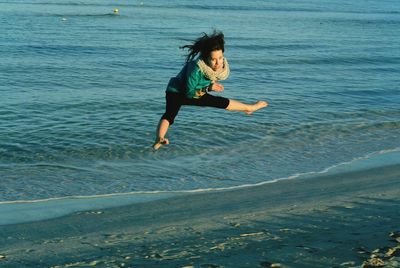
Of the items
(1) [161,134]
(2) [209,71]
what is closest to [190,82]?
(2) [209,71]

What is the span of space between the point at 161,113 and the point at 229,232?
822 centimetres

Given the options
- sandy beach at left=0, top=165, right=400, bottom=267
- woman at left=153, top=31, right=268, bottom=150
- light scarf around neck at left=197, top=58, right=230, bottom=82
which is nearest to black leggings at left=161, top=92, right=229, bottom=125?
woman at left=153, top=31, right=268, bottom=150

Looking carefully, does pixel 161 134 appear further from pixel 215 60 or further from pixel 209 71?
pixel 215 60

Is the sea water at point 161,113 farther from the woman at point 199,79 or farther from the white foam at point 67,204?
the woman at point 199,79

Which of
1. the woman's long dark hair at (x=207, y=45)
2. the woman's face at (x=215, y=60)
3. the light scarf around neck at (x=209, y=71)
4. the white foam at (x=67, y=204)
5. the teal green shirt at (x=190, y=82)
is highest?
the woman's long dark hair at (x=207, y=45)

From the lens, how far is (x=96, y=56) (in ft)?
79.7

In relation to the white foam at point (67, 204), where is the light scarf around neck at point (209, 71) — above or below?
above

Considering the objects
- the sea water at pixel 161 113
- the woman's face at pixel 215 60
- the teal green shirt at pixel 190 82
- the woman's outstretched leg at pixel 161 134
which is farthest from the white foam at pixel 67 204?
the woman's face at pixel 215 60

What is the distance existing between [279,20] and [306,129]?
36546mm

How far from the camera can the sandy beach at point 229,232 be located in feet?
19.5

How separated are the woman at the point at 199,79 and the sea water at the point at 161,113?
1.69 m

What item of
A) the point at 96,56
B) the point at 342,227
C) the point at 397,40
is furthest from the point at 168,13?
the point at 342,227

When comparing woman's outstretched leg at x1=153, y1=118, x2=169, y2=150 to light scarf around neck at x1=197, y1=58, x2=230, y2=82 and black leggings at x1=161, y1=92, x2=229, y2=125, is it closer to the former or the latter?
black leggings at x1=161, y1=92, x2=229, y2=125

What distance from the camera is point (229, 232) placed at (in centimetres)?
680
